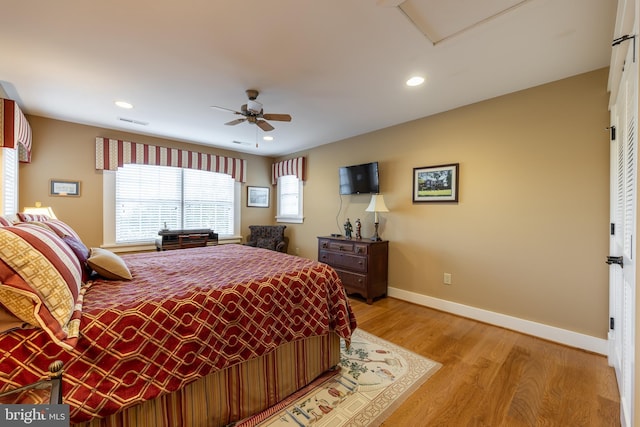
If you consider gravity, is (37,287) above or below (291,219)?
below

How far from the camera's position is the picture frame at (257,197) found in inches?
211

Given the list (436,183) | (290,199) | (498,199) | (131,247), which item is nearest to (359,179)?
(436,183)

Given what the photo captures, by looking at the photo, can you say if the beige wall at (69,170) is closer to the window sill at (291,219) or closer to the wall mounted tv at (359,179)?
the window sill at (291,219)

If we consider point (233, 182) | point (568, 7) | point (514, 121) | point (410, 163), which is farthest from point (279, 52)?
point (233, 182)

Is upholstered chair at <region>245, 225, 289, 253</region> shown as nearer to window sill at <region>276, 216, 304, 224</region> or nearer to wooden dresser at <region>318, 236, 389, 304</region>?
window sill at <region>276, 216, 304, 224</region>

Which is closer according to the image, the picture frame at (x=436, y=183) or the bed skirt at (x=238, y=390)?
the bed skirt at (x=238, y=390)

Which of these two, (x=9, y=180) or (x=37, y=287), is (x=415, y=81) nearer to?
(x=37, y=287)

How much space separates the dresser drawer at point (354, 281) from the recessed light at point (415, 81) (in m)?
2.31

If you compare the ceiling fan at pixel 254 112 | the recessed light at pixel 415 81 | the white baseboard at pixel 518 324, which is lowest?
the white baseboard at pixel 518 324

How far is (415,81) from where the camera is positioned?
2412 millimetres

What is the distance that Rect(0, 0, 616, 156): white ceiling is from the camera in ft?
5.21

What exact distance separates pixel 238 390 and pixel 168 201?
3888 millimetres

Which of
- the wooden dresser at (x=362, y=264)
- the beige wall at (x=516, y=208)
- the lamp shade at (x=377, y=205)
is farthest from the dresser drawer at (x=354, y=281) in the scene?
the lamp shade at (x=377, y=205)

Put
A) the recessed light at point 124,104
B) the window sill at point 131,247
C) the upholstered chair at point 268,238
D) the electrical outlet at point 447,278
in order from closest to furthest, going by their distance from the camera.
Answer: the recessed light at point 124,104 < the electrical outlet at point 447,278 < the window sill at point 131,247 < the upholstered chair at point 268,238
